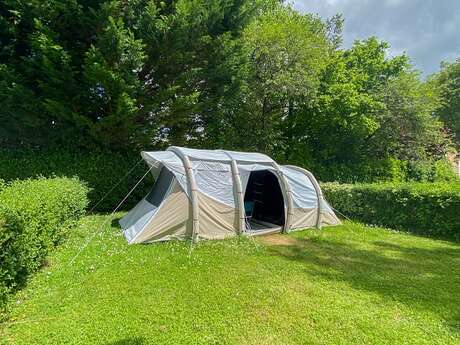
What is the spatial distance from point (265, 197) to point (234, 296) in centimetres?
492

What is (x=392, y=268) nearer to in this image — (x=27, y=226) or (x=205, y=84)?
(x=27, y=226)

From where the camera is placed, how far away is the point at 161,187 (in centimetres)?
705

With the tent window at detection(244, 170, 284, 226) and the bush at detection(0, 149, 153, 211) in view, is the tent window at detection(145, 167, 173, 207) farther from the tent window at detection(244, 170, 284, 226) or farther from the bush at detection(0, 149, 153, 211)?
the bush at detection(0, 149, 153, 211)

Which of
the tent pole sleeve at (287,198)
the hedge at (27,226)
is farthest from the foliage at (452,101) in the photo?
the hedge at (27,226)

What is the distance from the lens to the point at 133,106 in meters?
8.78

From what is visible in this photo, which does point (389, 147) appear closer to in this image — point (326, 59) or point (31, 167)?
point (326, 59)

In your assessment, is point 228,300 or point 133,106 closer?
point 228,300

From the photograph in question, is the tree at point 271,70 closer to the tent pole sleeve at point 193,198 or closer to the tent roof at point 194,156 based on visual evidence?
the tent roof at point 194,156

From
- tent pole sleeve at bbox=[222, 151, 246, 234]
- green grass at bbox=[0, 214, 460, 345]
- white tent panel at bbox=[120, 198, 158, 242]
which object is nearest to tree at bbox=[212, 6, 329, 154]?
tent pole sleeve at bbox=[222, 151, 246, 234]

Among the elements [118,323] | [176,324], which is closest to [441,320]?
[176,324]

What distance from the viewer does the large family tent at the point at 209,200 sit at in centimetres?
629

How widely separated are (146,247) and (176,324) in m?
2.59

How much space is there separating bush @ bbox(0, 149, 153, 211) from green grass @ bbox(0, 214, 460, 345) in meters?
3.42

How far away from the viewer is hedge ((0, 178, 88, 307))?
134 inches
